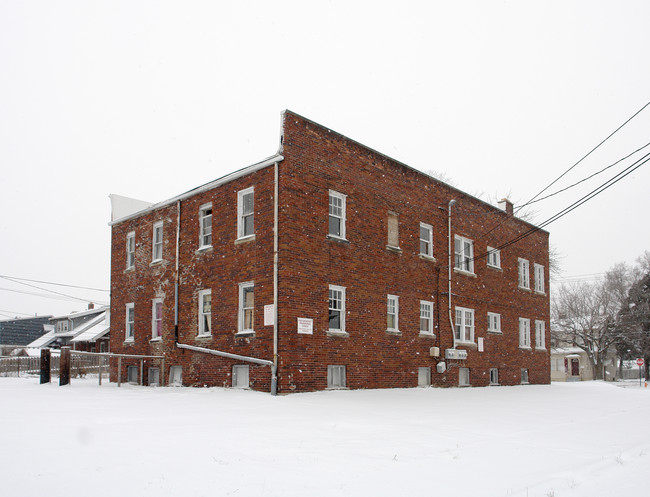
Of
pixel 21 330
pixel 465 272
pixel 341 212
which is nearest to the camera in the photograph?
pixel 341 212

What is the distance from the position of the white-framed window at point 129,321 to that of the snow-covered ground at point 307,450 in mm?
10300

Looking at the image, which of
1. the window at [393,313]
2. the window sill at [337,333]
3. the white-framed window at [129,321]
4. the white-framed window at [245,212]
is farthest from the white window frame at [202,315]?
the window at [393,313]

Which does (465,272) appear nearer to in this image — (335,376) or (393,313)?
(393,313)

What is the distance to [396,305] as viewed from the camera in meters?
22.7

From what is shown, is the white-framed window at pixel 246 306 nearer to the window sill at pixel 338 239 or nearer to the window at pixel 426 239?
the window sill at pixel 338 239

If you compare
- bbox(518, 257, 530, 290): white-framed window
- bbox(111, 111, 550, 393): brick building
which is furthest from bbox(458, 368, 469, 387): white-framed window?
bbox(518, 257, 530, 290): white-framed window

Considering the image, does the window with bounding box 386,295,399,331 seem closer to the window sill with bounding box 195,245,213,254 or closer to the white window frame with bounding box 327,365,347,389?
the white window frame with bounding box 327,365,347,389

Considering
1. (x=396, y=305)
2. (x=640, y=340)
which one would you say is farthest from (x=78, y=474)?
(x=640, y=340)

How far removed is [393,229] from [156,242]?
10.2 meters

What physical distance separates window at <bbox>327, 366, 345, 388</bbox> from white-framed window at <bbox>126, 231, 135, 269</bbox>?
Answer: 1182cm

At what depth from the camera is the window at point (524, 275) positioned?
32.1 meters

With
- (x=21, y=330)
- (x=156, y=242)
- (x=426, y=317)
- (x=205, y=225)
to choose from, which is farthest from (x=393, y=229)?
(x=21, y=330)

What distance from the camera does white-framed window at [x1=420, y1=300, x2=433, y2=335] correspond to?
24031mm

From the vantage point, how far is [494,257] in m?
29.7
